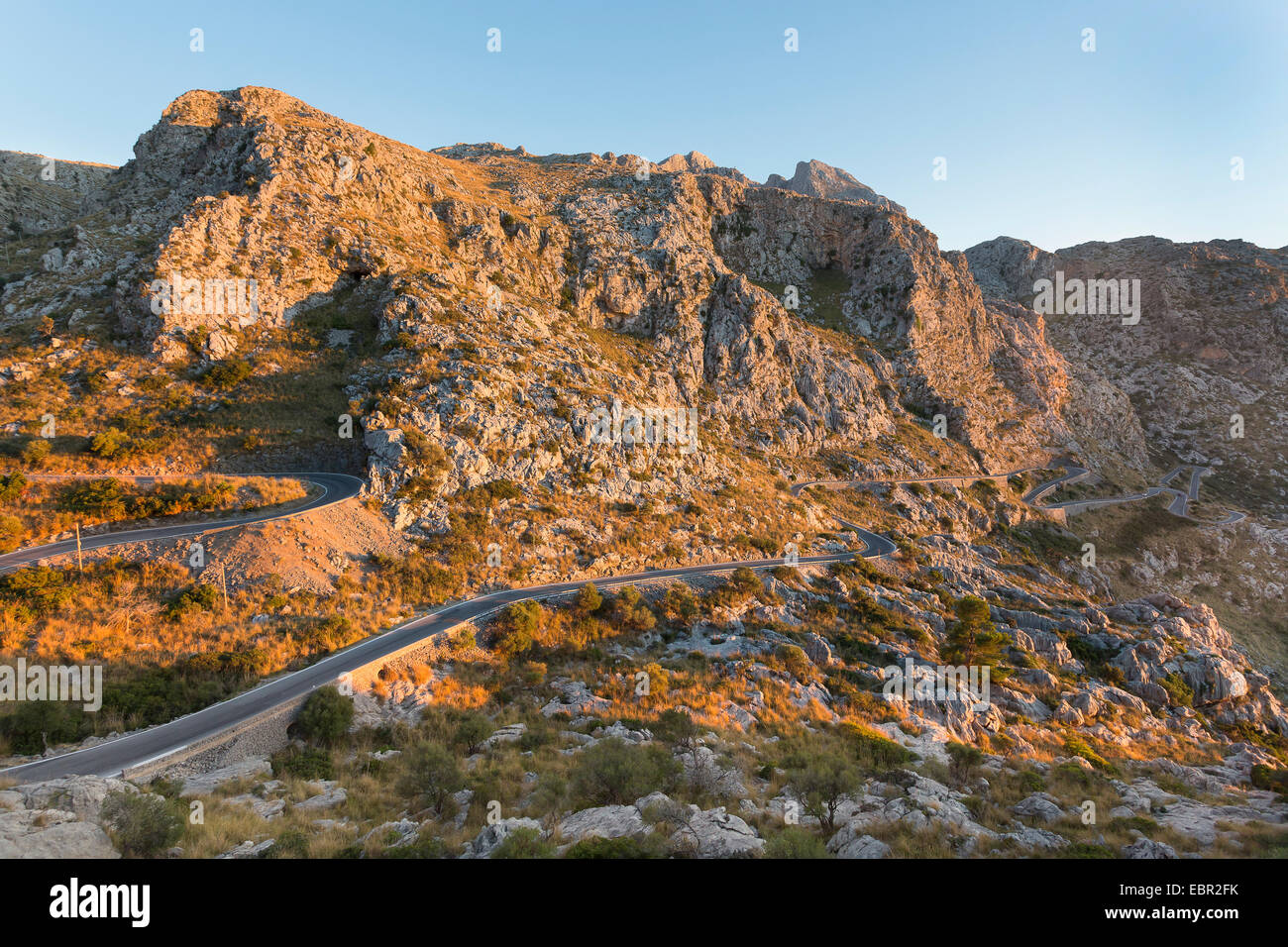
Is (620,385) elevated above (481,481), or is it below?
above

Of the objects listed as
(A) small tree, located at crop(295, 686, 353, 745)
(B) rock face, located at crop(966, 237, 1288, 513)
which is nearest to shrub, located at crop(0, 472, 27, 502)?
(A) small tree, located at crop(295, 686, 353, 745)

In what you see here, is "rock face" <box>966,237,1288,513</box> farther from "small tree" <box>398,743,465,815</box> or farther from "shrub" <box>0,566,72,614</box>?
"shrub" <box>0,566,72,614</box>

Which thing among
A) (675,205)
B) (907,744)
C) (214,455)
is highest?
(675,205)

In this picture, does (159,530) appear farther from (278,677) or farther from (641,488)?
(641,488)

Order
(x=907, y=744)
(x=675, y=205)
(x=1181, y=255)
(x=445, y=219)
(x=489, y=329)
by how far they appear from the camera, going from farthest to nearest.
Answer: (x=1181, y=255) < (x=675, y=205) < (x=445, y=219) < (x=489, y=329) < (x=907, y=744)
